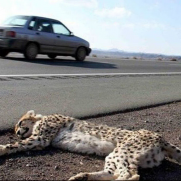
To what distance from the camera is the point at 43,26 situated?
1764 cm

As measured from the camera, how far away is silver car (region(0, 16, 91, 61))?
1641 centimetres

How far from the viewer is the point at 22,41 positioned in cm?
1655

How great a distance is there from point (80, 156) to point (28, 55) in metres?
12.1

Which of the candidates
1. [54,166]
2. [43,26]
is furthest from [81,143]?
[43,26]

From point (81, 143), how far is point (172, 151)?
1138 mm

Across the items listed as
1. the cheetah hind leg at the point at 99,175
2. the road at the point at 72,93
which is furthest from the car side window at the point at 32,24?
the cheetah hind leg at the point at 99,175

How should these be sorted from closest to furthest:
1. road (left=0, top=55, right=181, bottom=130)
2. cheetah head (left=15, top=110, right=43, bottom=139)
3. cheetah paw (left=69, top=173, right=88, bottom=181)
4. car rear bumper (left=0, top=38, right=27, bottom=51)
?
cheetah paw (left=69, top=173, right=88, bottom=181), cheetah head (left=15, top=110, right=43, bottom=139), road (left=0, top=55, right=181, bottom=130), car rear bumper (left=0, top=38, right=27, bottom=51)

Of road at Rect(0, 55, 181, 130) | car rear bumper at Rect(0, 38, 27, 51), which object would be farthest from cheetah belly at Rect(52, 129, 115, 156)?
car rear bumper at Rect(0, 38, 27, 51)

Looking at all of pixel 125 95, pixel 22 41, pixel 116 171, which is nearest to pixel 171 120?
pixel 125 95

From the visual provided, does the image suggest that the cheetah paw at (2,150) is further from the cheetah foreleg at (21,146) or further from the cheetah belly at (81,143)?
the cheetah belly at (81,143)

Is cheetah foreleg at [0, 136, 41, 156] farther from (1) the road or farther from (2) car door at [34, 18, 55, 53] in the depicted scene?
(2) car door at [34, 18, 55, 53]

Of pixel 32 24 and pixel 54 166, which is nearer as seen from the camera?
pixel 54 166

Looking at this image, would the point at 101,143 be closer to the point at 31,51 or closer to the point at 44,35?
the point at 31,51

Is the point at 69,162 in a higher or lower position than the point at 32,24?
lower
